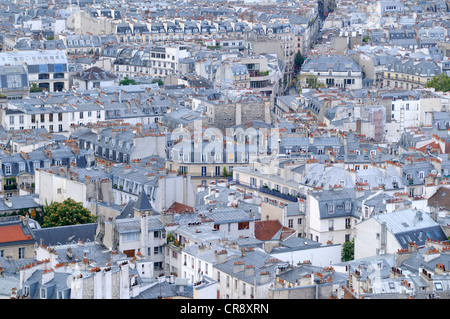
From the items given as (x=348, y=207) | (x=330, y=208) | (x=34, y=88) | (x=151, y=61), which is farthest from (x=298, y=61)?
(x=330, y=208)

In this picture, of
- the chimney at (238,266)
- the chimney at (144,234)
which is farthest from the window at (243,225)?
the chimney at (238,266)

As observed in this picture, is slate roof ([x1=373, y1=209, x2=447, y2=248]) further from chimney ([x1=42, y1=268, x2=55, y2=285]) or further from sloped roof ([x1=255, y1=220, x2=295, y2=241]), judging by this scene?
chimney ([x1=42, y1=268, x2=55, y2=285])

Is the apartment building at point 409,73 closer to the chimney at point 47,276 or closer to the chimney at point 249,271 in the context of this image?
the chimney at point 249,271

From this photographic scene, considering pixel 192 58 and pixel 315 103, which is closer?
pixel 315 103
